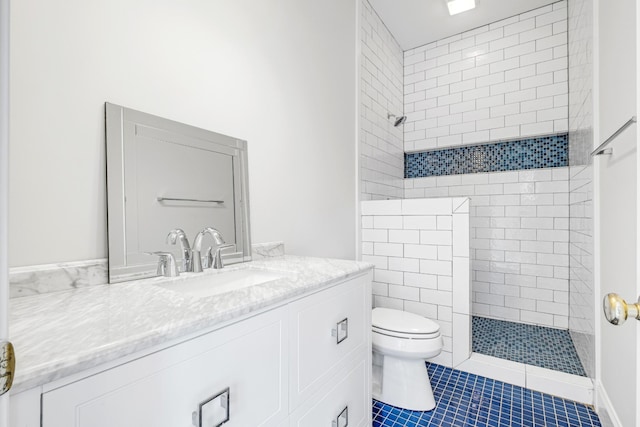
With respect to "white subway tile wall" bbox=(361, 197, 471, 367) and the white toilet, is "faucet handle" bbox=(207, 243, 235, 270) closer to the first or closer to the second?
the white toilet

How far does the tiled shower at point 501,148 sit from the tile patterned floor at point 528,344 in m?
0.02

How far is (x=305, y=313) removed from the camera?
1040 millimetres

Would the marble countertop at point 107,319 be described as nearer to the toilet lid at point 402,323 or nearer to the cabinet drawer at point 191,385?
the cabinet drawer at point 191,385

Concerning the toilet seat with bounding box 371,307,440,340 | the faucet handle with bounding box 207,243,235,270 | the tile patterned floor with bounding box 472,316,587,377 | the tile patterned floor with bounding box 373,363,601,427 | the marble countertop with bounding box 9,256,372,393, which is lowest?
the tile patterned floor with bounding box 373,363,601,427

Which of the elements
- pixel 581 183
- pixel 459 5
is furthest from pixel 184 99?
pixel 459 5

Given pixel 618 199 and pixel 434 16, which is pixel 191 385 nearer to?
pixel 618 199

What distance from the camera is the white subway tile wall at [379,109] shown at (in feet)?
8.70

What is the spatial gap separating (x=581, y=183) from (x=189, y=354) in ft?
8.01

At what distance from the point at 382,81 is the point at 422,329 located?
88.5 inches

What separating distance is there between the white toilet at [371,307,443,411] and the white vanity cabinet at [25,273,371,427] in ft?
1.18

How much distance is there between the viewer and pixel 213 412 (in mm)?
728

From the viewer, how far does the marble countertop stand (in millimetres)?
505

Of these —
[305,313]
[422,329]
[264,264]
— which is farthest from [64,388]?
[422,329]

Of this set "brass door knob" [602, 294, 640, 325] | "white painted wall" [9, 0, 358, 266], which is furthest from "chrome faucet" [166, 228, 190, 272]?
"brass door knob" [602, 294, 640, 325]
